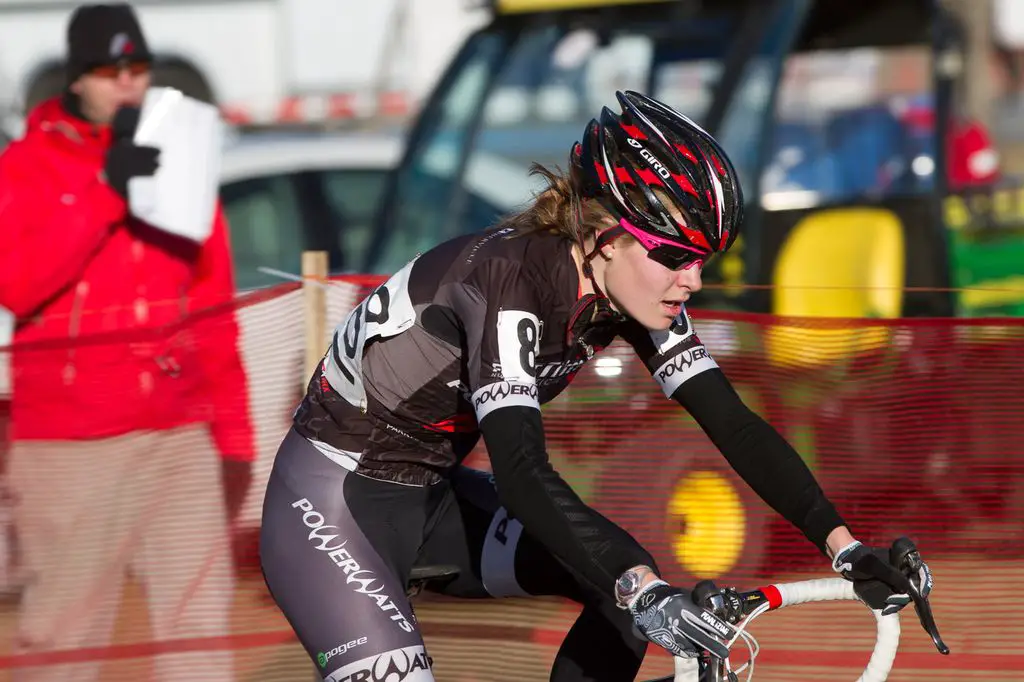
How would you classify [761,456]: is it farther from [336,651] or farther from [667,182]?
[336,651]

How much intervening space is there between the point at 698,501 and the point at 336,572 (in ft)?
7.57

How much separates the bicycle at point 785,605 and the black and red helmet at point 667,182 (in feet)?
2.51

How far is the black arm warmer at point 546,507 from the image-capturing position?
3086 mm

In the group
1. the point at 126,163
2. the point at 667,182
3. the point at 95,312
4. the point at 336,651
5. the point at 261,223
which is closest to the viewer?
the point at 667,182

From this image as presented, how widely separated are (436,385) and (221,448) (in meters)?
2.01

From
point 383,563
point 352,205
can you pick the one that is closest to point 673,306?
point 383,563

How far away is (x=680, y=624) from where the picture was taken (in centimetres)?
286

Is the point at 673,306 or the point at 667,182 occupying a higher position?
the point at 667,182

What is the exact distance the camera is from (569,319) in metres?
3.47

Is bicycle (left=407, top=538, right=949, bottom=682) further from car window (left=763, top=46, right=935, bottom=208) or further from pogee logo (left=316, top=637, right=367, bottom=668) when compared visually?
car window (left=763, top=46, right=935, bottom=208)

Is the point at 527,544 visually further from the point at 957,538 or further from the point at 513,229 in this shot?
the point at 957,538

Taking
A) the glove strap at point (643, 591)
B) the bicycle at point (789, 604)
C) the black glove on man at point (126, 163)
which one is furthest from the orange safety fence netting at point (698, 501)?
the glove strap at point (643, 591)

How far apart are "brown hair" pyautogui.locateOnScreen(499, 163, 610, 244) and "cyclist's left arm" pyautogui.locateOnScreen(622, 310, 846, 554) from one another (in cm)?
31

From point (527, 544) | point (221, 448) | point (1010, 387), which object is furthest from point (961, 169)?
point (527, 544)
